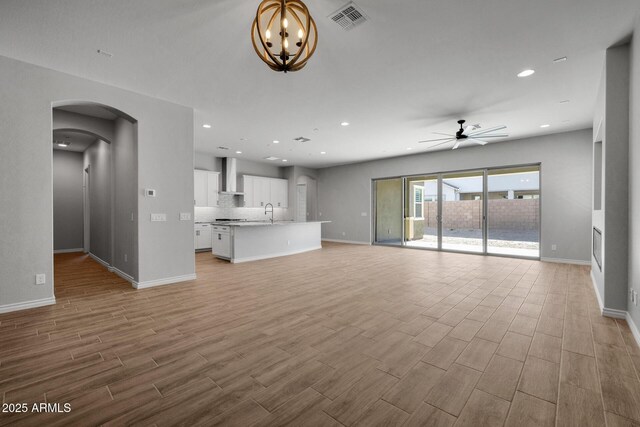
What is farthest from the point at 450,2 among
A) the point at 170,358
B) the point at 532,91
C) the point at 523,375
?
the point at 170,358

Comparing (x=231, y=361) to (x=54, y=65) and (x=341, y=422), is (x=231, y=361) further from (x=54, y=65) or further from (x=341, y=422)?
(x=54, y=65)

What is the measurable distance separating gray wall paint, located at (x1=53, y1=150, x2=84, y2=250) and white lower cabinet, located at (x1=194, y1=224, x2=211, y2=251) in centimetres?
350

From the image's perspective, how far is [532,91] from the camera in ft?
13.4

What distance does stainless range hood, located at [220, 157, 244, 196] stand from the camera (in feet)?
29.2

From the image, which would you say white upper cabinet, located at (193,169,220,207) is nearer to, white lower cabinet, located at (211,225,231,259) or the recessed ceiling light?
white lower cabinet, located at (211,225,231,259)

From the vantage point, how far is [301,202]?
440 inches

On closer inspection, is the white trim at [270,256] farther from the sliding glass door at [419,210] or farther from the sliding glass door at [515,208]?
the sliding glass door at [515,208]

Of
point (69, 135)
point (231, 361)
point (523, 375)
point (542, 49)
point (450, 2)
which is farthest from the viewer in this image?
point (69, 135)

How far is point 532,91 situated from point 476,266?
343 centimetres

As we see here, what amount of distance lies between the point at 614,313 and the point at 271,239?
6.15 m

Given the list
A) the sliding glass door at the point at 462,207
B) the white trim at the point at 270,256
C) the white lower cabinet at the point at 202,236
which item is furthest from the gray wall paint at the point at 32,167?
the sliding glass door at the point at 462,207

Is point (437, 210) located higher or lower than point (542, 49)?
lower

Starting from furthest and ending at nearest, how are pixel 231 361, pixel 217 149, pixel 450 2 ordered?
pixel 217 149, pixel 450 2, pixel 231 361

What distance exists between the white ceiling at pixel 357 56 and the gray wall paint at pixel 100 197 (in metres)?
2.40
